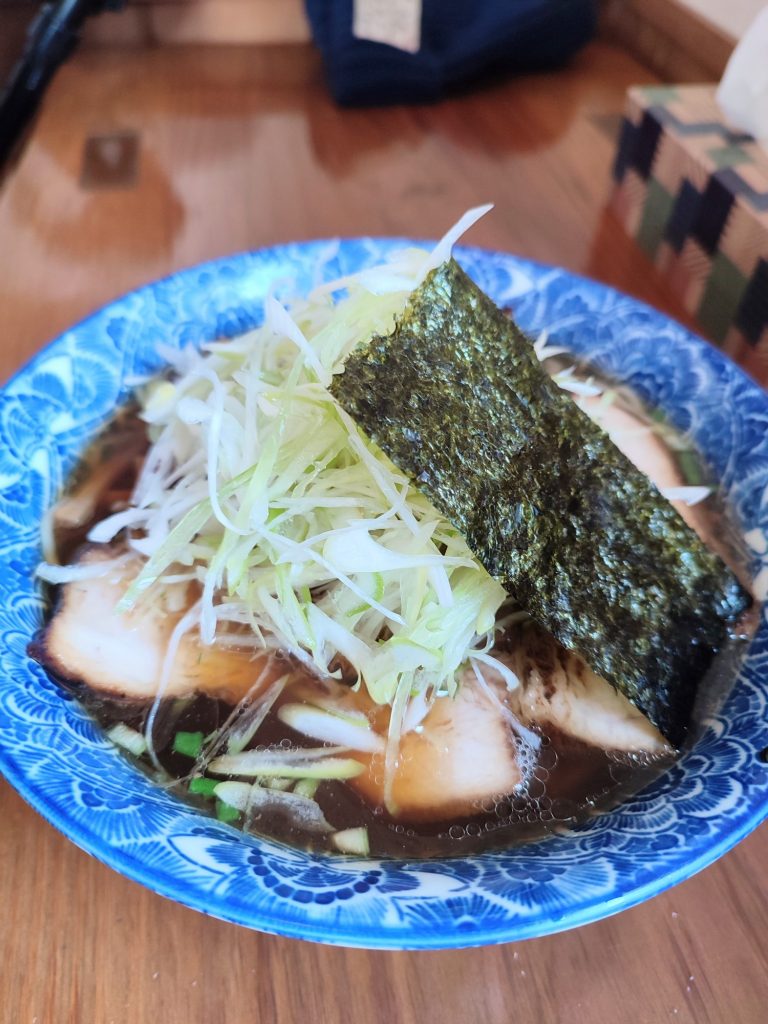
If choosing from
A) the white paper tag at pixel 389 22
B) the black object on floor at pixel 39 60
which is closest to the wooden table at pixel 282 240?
the black object on floor at pixel 39 60

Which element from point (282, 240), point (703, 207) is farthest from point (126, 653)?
point (703, 207)

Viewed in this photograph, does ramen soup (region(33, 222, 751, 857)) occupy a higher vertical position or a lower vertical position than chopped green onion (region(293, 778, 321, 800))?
higher

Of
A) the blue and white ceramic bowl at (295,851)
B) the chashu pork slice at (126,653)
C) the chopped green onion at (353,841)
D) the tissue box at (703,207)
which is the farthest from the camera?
the tissue box at (703,207)

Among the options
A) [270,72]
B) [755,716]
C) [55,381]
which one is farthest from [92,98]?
[755,716]

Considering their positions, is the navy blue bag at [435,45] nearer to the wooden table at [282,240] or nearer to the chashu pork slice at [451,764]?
the wooden table at [282,240]

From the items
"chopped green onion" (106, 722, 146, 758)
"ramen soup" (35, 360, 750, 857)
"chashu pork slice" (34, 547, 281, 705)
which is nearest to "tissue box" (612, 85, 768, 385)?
"ramen soup" (35, 360, 750, 857)

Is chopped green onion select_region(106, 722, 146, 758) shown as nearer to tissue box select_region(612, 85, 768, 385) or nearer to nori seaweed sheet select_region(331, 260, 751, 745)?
nori seaweed sheet select_region(331, 260, 751, 745)

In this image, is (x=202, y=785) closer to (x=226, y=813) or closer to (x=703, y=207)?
(x=226, y=813)
